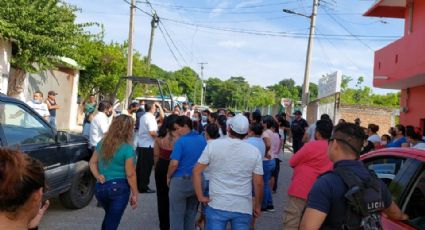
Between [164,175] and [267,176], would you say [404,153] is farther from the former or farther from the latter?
[267,176]

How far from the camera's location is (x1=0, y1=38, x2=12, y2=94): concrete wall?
48.3ft

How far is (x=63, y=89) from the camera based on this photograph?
21.3 meters

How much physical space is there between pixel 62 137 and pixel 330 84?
67.1ft

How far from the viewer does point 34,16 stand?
48.4 feet

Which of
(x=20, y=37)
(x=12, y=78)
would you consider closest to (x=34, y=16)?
(x=20, y=37)

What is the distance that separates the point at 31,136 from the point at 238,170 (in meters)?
3.14

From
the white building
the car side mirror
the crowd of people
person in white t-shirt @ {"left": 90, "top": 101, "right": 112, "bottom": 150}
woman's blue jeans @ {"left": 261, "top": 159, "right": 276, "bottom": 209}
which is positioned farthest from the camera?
the white building

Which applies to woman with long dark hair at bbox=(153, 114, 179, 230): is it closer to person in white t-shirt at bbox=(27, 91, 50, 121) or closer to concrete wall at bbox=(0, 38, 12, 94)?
person in white t-shirt at bbox=(27, 91, 50, 121)

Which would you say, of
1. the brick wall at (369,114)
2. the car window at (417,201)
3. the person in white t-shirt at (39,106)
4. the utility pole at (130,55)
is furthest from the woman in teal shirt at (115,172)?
the brick wall at (369,114)

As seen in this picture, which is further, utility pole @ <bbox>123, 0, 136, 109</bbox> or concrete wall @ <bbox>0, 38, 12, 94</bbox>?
utility pole @ <bbox>123, 0, 136, 109</bbox>

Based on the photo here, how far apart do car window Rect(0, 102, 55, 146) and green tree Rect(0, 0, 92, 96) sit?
8254mm

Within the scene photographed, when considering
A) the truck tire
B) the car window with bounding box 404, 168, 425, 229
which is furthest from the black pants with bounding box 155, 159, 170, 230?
the car window with bounding box 404, 168, 425, 229

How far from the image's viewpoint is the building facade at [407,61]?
532 inches

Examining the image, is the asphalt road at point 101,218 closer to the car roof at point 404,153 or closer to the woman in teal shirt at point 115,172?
the woman in teal shirt at point 115,172
